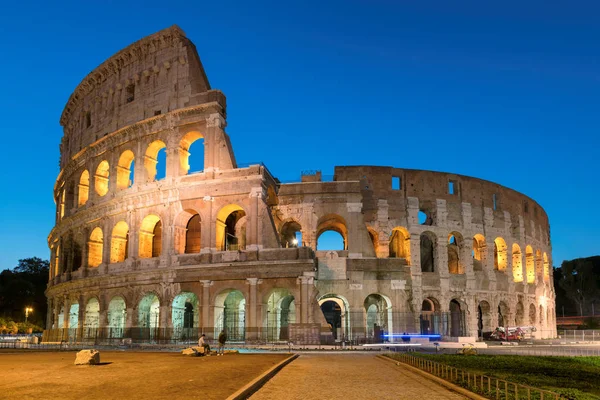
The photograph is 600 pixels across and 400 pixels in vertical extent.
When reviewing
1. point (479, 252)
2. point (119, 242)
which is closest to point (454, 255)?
point (479, 252)

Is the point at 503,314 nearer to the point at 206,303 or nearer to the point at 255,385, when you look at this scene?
the point at 206,303

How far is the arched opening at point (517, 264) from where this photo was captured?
4181 cm

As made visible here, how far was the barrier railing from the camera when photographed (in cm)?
888

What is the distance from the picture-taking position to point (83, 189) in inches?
1569

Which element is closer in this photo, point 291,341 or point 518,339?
point 291,341

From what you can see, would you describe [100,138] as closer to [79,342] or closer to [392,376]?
[79,342]

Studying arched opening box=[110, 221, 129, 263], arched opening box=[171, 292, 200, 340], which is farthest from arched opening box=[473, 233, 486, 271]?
arched opening box=[110, 221, 129, 263]

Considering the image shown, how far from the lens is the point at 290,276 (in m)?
28.6

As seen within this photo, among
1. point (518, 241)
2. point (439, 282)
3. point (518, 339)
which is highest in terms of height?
point (518, 241)

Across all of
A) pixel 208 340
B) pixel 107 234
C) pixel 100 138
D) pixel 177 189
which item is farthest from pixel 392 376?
pixel 100 138

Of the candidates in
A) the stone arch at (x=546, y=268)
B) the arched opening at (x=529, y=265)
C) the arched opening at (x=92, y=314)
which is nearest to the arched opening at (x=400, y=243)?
Answer: the arched opening at (x=529, y=265)

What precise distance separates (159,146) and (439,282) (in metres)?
19.8

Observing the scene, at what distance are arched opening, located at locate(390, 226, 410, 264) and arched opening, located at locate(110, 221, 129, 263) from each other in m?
17.4

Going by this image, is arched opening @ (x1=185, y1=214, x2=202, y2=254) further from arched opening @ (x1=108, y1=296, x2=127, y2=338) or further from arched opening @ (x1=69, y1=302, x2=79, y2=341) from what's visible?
A: arched opening @ (x1=69, y1=302, x2=79, y2=341)
